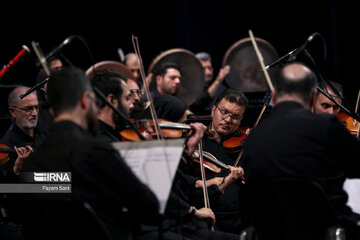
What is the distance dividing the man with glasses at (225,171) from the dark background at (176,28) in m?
2.16

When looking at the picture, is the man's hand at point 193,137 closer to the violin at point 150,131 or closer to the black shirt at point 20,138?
the violin at point 150,131

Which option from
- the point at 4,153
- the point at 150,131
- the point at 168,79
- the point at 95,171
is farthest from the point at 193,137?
the point at 168,79

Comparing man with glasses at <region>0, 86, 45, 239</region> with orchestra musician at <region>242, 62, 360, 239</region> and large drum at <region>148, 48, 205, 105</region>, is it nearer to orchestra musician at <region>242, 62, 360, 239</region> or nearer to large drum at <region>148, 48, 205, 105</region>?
orchestra musician at <region>242, 62, 360, 239</region>

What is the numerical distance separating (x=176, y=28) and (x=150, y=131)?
447 centimetres

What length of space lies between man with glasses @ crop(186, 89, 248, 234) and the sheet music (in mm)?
1079

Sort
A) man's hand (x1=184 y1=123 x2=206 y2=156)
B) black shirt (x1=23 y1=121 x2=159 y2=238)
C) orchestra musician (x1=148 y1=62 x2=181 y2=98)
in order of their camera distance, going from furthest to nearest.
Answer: orchestra musician (x1=148 y1=62 x2=181 y2=98) < man's hand (x1=184 y1=123 x2=206 y2=156) < black shirt (x1=23 y1=121 x2=159 y2=238)

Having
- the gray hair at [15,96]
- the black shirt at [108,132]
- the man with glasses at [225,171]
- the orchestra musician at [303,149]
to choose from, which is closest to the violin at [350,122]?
the man with glasses at [225,171]

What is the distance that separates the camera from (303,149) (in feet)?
6.94

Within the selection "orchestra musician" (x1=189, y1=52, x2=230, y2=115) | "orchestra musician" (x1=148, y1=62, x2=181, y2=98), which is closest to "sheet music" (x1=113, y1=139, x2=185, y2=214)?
"orchestra musician" (x1=148, y1=62, x2=181, y2=98)

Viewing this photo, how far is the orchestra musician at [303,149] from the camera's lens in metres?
2.11

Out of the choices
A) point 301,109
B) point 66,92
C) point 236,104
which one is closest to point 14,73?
point 236,104

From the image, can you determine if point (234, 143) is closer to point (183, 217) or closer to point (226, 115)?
point (226, 115)

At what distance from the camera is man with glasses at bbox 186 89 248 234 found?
10.4 feet

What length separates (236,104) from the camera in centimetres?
366
